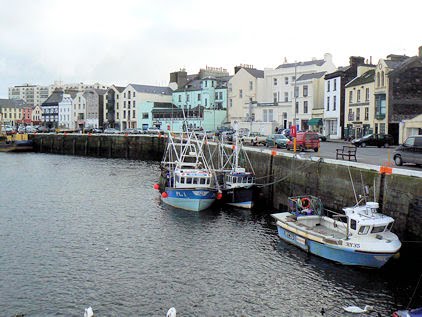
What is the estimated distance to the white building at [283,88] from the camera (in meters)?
72.5

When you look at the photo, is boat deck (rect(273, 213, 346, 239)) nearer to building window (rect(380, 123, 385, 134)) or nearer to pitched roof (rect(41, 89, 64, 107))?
building window (rect(380, 123, 385, 134))

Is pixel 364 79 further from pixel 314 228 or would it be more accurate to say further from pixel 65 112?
pixel 65 112

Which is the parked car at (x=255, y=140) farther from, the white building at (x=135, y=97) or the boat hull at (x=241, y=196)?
the white building at (x=135, y=97)

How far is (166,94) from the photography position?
10319cm

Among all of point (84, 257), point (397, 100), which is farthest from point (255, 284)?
point (397, 100)

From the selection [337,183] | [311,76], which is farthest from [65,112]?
[337,183]

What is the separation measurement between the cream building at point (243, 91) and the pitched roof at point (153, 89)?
68.7 ft

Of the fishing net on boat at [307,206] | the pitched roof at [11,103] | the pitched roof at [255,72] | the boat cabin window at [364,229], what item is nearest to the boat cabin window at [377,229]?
the boat cabin window at [364,229]

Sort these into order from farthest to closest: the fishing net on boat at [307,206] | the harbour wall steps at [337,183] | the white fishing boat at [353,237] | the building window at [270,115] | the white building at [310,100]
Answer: the building window at [270,115]
the white building at [310,100]
the fishing net on boat at [307,206]
the harbour wall steps at [337,183]
the white fishing boat at [353,237]

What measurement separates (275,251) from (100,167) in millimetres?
42269

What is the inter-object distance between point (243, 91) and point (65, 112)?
62.2 metres

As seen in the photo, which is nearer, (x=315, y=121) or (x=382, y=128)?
(x=382, y=128)

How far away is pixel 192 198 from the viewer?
→ 3184 centimetres

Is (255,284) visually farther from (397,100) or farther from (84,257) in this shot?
(397,100)
